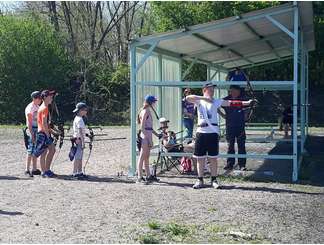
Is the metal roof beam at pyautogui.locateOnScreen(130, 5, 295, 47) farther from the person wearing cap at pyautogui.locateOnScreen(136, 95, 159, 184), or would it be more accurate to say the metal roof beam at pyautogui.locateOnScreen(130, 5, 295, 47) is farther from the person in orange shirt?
the person in orange shirt

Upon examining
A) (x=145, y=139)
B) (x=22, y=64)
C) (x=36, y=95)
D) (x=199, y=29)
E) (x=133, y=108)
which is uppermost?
(x=22, y=64)

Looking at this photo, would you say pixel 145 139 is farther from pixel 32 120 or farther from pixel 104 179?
pixel 32 120

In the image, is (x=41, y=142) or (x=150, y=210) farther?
(x=41, y=142)

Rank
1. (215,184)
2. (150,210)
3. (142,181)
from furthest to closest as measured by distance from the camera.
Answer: (142,181)
(215,184)
(150,210)

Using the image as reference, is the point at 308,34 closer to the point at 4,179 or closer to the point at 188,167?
the point at 188,167

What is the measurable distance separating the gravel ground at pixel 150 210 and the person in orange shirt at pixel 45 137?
44 cm

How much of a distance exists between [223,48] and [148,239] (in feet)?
36.1

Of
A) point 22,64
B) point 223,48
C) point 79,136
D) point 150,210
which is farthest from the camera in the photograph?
point 22,64

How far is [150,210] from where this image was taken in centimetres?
881

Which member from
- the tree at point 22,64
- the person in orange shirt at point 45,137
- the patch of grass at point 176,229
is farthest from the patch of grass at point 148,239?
the tree at point 22,64

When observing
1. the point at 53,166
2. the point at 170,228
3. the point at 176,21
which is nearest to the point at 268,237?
the point at 170,228

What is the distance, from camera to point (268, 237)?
7234 millimetres

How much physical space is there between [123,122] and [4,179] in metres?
22.4

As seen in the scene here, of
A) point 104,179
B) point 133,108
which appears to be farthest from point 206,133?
point 104,179
